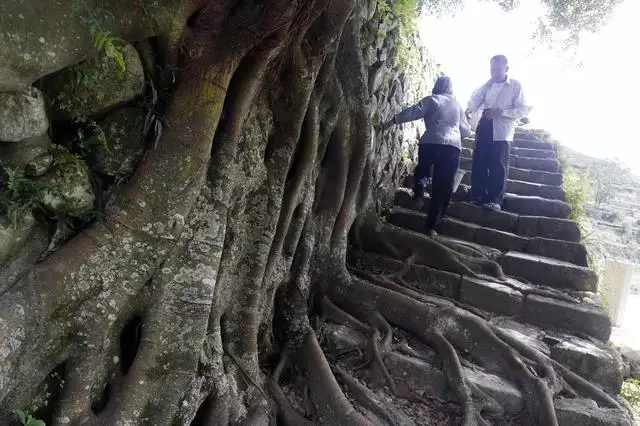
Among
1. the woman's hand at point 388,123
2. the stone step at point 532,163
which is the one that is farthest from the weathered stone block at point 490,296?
the stone step at point 532,163

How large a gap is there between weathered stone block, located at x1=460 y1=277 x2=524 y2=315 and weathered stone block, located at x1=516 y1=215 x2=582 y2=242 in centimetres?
145

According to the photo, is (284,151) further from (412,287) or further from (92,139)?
(412,287)

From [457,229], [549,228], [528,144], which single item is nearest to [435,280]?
[457,229]

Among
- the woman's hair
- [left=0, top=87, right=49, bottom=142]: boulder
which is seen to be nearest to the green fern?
[left=0, top=87, right=49, bottom=142]: boulder

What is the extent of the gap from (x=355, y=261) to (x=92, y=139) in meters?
3.06

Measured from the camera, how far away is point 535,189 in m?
6.04

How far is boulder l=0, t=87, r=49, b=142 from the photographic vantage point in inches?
59.1

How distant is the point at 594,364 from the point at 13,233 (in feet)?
12.5

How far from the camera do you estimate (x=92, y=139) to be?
1867mm

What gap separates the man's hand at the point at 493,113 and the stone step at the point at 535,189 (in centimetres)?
142

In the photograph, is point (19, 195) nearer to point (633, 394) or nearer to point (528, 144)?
point (633, 394)

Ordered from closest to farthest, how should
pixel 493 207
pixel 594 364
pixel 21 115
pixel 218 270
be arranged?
pixel 21 115
pixel 218 270
pixel 594 364
pixel 493 207

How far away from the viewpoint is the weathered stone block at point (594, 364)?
10.5 ft

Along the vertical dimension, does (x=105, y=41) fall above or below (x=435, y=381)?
above
